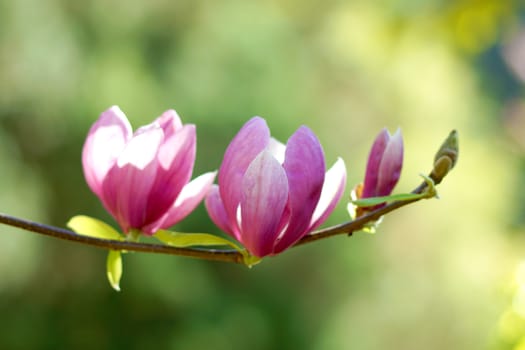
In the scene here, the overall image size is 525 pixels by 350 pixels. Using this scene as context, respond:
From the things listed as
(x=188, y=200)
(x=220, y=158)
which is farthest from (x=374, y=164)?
(x=220, y=158)

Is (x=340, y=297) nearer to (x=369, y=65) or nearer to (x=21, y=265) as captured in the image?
(x=369, y=65)

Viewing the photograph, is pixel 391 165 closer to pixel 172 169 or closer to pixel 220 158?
pixel 172 169

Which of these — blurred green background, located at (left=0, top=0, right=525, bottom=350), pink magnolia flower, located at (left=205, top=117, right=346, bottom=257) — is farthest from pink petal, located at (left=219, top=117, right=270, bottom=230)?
blurred green background, located at (left=0, top=0, right=525, bottom=350)

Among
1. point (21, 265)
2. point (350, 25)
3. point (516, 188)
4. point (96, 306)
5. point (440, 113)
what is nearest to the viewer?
point (21, 265)

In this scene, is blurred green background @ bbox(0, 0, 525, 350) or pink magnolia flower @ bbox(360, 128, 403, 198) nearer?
pink magnolia flower @ bbox(360, 128, 403, 198)

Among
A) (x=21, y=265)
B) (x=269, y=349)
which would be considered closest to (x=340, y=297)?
(x=269, y=349)

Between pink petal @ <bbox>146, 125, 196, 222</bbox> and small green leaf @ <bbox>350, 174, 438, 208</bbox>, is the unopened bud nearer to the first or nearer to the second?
small green leaf @ <bbox>350, 174, 438, 208</bbox>
